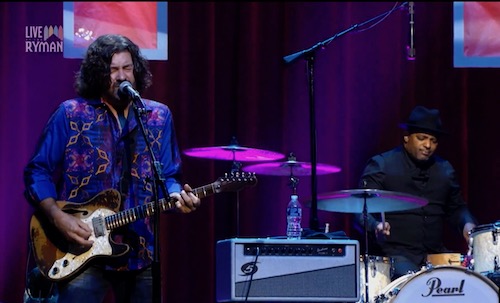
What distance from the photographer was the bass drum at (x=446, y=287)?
483 centimetres

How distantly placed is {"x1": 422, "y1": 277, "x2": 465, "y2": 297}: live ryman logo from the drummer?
4.51 feet

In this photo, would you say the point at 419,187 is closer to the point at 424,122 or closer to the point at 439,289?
the point at 424,122

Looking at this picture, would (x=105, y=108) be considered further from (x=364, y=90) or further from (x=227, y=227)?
(x=364, y=90)

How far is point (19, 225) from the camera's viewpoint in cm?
626

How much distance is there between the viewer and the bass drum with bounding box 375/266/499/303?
483cm

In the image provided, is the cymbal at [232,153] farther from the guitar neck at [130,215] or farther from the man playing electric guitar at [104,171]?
the guitar neck at [130,215]

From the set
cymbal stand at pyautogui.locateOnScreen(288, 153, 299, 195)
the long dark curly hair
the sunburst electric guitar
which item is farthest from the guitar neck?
cymbal stand at pyautogui.locateOnScreen(288, 153, 299, 195)

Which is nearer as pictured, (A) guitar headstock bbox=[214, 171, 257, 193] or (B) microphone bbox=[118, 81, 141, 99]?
(B) microphone bbox=[118, 81, 141, 99]

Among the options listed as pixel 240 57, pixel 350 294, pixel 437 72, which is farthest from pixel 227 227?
pixel 350 294

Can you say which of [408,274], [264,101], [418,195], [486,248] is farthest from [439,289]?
[264,101]

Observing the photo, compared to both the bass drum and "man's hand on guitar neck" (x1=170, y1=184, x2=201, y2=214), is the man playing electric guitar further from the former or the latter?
the bass drum

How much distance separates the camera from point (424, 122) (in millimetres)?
6328

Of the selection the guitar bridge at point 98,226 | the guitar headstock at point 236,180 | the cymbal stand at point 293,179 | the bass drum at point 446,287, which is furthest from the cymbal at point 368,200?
the guitar bridge at point 98,226

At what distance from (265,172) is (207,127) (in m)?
0.70
